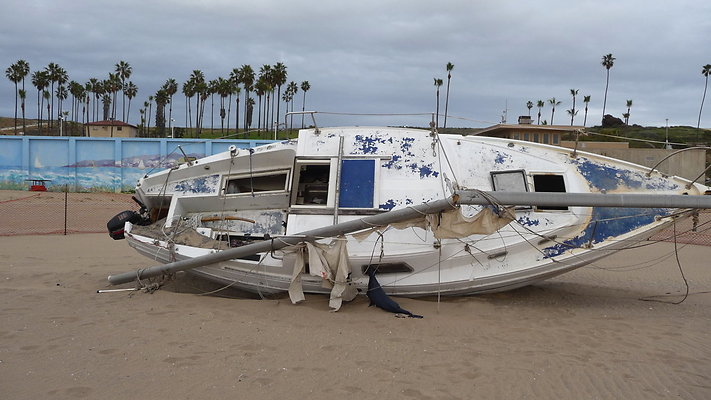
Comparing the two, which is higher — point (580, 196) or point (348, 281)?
point (580, 196)

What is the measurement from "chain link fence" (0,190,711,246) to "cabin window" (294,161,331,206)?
36.4 feet

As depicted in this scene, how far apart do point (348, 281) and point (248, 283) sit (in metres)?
1.88

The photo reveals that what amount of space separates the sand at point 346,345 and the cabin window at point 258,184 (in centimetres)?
206

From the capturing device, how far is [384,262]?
29.8ft

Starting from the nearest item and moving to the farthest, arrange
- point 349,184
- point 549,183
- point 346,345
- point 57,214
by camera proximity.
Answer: point 346,345 → point 549,183 → point 349,184 → point 57,214

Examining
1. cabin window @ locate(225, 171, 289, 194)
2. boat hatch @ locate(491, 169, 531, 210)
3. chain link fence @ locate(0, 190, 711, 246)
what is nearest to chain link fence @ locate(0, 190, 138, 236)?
chain link fence @ locate(0, 190, 711, 246)

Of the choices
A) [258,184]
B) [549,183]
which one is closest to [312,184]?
[258,184]

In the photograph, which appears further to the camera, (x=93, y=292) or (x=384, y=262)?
(x=93, y=292)

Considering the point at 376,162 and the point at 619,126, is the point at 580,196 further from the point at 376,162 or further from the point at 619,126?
the point at 619,126

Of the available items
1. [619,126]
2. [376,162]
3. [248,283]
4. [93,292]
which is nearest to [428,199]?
[376,162]

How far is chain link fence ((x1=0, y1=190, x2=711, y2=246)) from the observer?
19641 millimetres

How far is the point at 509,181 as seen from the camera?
9.29 m

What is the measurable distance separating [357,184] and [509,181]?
246 centimetres

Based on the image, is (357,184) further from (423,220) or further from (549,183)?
(549,183)
